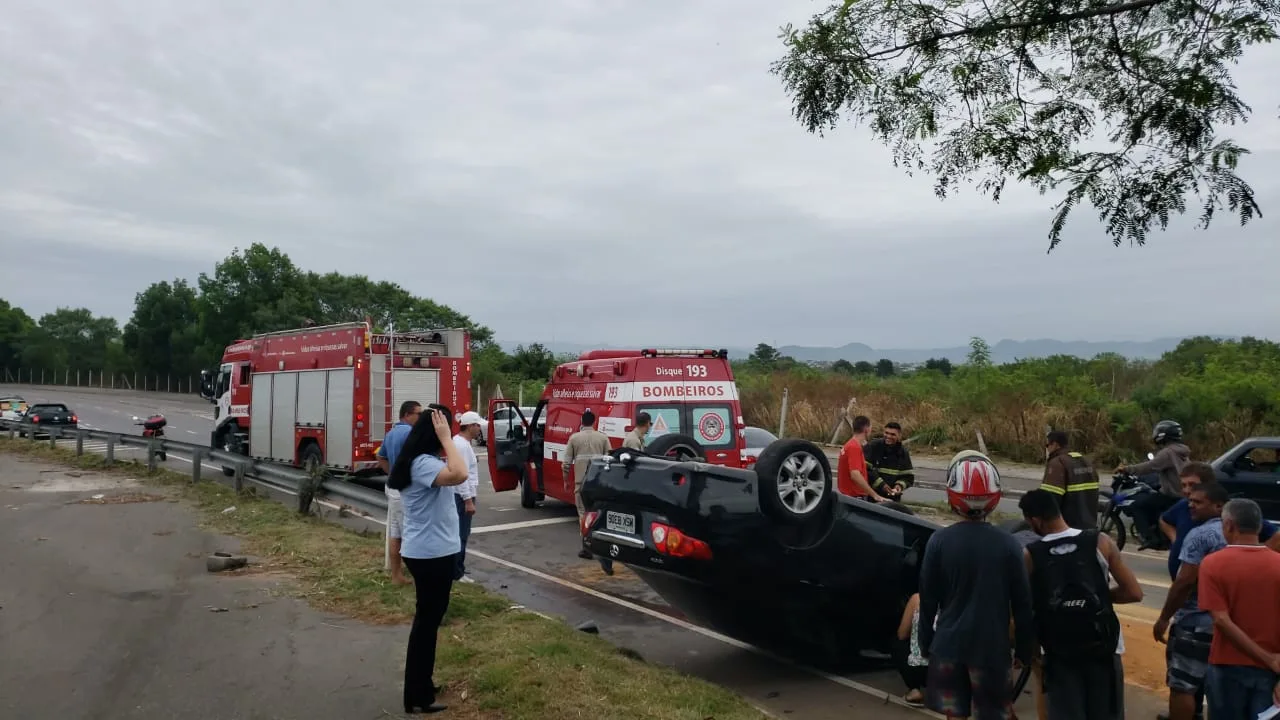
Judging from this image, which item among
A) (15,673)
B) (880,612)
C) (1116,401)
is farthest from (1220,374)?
(15,673)

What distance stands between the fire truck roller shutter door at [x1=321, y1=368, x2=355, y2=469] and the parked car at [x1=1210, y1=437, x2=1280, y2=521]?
43.3 feet

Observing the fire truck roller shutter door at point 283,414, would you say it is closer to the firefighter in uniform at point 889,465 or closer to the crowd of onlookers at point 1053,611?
the firefighter in uniform at point 889,465

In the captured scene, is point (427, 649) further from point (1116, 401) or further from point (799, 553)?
point (1116, 401)

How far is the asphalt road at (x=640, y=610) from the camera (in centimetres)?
600

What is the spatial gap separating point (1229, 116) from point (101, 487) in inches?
691

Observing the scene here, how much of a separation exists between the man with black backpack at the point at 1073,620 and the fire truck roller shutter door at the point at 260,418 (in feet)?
57.9

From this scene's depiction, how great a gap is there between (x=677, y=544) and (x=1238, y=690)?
295cm

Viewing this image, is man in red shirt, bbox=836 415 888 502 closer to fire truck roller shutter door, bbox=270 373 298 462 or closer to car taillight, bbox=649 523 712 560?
car taillight, bbox=649 523 712 560

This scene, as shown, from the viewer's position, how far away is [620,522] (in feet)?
20.1

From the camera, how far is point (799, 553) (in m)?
5.54

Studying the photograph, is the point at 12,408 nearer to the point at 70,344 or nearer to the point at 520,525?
the point at 520,525

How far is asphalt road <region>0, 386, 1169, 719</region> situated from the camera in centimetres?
600

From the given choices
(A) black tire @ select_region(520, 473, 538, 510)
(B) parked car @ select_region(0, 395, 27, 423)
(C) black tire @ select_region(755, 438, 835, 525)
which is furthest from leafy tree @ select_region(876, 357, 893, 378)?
(B) parked car @ select_region(0, 395, 27, 423)

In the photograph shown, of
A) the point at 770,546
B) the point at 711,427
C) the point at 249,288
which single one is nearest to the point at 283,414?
the point at 711,427
